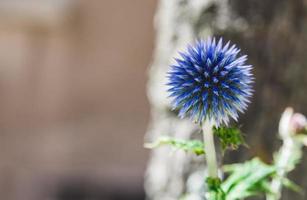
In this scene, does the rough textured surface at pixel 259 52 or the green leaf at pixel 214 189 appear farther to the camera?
the rough textured surface at pixel 259 52

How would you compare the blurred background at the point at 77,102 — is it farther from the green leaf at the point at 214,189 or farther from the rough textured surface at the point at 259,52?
the green leaf at the point at 214,189

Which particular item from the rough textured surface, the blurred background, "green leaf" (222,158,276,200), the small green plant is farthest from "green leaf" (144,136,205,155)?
the blurred background

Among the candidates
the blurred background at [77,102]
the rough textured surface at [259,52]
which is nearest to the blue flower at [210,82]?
the rough textured surface at [259,52]

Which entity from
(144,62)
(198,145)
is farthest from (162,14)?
(144,62)

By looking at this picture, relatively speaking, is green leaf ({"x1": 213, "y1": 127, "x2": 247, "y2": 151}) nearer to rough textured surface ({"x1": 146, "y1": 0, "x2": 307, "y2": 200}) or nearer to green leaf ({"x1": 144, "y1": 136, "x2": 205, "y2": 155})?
green leaf ({"x1": 144, "y1": 136, "x2": 205, "y2": 155})

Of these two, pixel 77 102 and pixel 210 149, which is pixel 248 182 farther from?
pixel 77 102

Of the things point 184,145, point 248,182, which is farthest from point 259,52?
point 184,145
